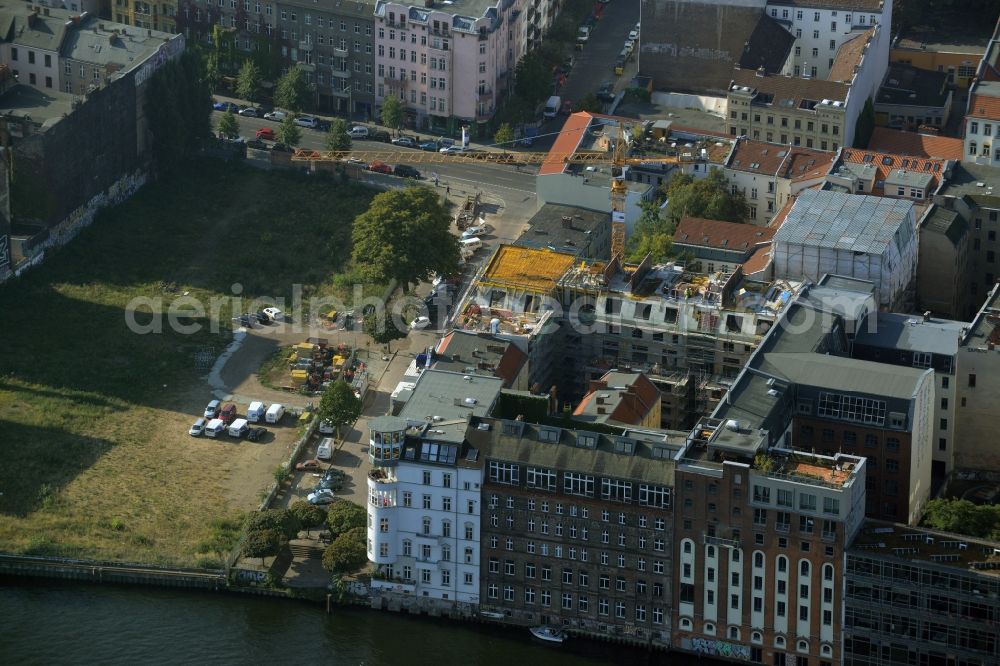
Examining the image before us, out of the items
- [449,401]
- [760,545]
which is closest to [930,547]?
[760,545]

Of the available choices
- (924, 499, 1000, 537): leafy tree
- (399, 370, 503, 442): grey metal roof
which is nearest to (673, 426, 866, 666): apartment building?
(924, 499, 1000, 537): leafy tree

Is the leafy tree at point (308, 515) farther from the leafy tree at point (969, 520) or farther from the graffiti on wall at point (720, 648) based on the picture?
the leafy tree at point (969, 520)

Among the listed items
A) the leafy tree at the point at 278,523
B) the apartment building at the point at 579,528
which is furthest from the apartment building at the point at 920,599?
the leafy tree at the point at 278,523

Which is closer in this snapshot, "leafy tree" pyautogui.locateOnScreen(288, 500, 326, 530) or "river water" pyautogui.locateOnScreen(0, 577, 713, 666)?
"river water" pyautogui.locateOnScreen(0, 577, 713, 666)

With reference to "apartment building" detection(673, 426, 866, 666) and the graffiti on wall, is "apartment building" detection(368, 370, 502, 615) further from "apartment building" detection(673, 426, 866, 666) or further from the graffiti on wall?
the graffiti on wall

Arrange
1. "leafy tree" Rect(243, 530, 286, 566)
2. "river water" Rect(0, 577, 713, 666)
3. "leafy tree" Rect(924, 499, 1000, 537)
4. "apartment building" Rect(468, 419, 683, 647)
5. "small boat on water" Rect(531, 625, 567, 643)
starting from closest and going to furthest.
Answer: "apartment building" Rect(468, 419, 683, 647)
"river water" Rect(0, 577, 713, 666)
"small boat on water" Rect(531, 625, 567, 643)
"leafy tree" Rect(924, 499, 1000, 537)
"leafy tree" Rect(243, 530, 286, 566)

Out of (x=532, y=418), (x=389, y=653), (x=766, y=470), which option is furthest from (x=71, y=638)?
(x=766, y=470)
